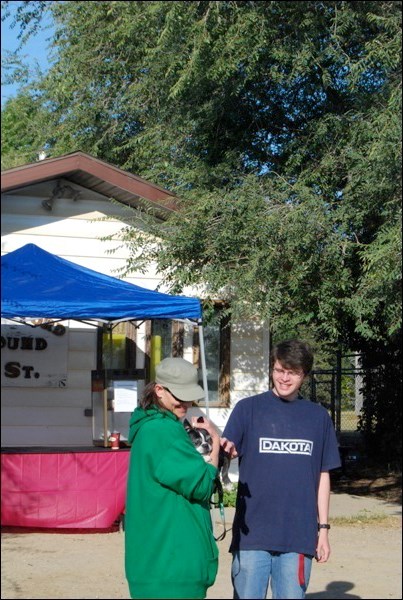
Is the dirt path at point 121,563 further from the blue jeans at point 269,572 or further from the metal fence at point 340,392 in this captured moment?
the metal fence at point 340,392

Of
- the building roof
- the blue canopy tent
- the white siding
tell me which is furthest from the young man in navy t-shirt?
the building roof

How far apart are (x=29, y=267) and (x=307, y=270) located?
501 centimetres

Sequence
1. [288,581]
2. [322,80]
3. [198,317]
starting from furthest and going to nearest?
[322,80] < [198,317] < [288,581]

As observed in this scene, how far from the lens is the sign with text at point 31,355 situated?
3.50 metres

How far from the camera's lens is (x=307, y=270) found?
8.38 m

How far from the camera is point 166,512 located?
10.2ft

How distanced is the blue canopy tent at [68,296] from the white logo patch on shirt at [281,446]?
1.20 m

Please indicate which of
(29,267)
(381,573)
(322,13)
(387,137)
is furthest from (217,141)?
(29,267)

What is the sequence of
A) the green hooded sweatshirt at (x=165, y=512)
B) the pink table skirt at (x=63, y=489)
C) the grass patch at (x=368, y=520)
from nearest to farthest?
1. the pink table skirt at (x=63, y=489)
2. the green hooded sweatshirt at (x=165, y=512)
3. the grass patch at (x=368, y=520)

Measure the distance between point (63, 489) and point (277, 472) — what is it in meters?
1.64

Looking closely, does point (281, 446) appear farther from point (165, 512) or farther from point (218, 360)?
point (218, 360)

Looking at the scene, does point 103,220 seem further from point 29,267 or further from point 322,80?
point 29,267

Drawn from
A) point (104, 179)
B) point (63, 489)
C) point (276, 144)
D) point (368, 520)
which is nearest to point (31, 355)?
point (63, 489)

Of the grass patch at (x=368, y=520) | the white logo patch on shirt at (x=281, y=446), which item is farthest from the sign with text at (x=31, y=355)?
the grass patch at (x=368, y=520)
